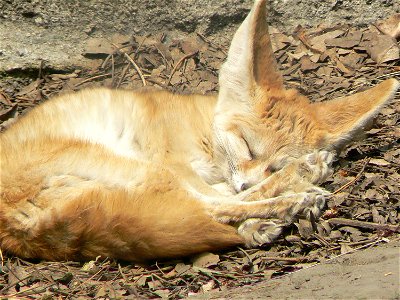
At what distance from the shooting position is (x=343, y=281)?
3.19 m

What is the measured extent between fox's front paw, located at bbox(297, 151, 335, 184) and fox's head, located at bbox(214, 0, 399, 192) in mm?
55

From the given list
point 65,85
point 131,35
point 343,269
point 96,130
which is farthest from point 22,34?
point 343,269

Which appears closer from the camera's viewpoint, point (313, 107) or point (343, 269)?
point (343, 269)

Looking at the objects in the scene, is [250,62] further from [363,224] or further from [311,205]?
[363,224]

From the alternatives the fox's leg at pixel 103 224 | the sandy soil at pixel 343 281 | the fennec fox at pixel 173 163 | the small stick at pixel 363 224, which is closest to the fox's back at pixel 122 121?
the fennec fox at pixel 173 163

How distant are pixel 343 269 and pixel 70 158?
159 centimetres

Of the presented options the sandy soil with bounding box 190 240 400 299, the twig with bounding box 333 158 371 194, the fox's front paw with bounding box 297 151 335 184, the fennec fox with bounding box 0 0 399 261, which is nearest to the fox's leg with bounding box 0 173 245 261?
the fennec fox with bounding box 0 0 399 261

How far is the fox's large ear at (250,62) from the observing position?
4391mm

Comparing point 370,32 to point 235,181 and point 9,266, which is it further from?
point 9,266

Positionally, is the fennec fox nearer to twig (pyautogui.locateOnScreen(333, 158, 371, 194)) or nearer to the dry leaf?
the dry leaf

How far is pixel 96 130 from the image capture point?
4438 mm

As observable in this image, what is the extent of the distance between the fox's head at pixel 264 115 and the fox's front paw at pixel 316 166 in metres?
0.05

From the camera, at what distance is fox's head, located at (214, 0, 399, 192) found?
4363mm

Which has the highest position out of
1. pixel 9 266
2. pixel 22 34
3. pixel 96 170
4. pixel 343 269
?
pixel 22 34
